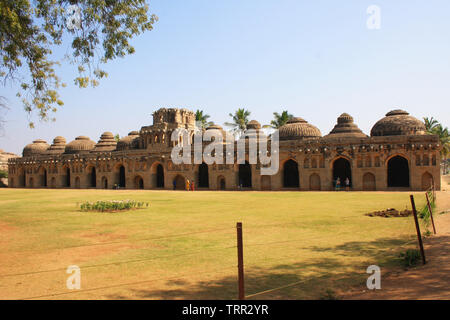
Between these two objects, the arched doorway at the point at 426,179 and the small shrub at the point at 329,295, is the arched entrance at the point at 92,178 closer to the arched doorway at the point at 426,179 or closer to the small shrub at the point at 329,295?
the arched doorway at the point at 426,179

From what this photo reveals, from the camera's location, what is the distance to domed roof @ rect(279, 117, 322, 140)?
1586 inches

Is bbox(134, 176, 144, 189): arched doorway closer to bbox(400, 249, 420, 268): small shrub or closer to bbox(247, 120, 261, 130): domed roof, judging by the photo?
bbox(247, 120, 261, 130): domed roof

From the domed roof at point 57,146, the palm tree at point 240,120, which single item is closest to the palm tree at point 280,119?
the palm tree at point 240,120

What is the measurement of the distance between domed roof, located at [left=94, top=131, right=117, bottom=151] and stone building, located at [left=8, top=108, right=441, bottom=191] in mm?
153

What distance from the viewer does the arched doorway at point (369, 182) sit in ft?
114

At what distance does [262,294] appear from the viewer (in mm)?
6562

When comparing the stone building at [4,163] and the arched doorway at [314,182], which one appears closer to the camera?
the arched doorway at [314,182]

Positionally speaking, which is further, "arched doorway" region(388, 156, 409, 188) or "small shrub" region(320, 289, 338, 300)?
"arched doorway" region(388, 156, 409, 188)

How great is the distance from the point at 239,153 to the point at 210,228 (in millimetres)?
27423

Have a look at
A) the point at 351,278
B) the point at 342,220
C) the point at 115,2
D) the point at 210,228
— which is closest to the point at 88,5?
the point at 115,2

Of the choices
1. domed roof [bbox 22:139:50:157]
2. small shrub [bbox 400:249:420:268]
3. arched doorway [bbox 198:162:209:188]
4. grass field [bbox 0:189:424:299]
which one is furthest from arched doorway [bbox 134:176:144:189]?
small shrub [bbox 400:249:420:268]

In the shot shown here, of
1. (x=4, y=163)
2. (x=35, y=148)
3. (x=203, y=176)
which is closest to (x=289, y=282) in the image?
(x=203, y=176)

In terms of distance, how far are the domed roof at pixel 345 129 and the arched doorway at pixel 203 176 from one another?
15591 millimetres
